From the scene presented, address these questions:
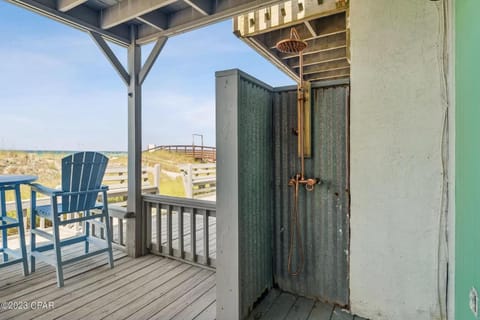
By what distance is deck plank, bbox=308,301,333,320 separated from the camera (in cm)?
184

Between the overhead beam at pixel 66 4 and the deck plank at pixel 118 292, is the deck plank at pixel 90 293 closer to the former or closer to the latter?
the deck plank at pixel 118 292

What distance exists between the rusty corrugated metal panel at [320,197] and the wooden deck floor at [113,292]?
86 centimetres

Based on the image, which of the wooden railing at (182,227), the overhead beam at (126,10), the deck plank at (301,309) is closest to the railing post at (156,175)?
the wooden railing at (182,227)

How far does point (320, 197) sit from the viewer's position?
201 centimetres

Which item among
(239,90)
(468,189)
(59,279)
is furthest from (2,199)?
(468,189)

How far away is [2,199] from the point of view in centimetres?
259

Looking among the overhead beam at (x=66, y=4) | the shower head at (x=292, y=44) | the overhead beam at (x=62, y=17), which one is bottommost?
the shower head at (x=292, y=44)

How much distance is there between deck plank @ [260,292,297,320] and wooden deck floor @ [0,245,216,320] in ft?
1.49

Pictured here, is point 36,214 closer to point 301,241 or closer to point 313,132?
point 301,241

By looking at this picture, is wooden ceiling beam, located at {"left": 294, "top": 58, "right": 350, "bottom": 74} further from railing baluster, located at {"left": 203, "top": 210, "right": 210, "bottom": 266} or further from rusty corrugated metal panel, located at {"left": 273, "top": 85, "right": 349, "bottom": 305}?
railing baluster, located at {"left": 203, "top": 210, "right": 210, "bottom": 266}

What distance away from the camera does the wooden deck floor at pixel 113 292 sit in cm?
192

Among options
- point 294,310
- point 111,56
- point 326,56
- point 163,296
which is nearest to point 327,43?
point 326,56

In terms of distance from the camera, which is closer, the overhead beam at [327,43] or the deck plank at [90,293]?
the deck plank at [90,293]

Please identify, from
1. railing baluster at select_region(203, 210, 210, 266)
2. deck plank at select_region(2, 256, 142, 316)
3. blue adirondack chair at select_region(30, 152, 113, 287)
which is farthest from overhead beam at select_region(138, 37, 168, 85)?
deck plank at select_region(2, 256, 142, 316)
